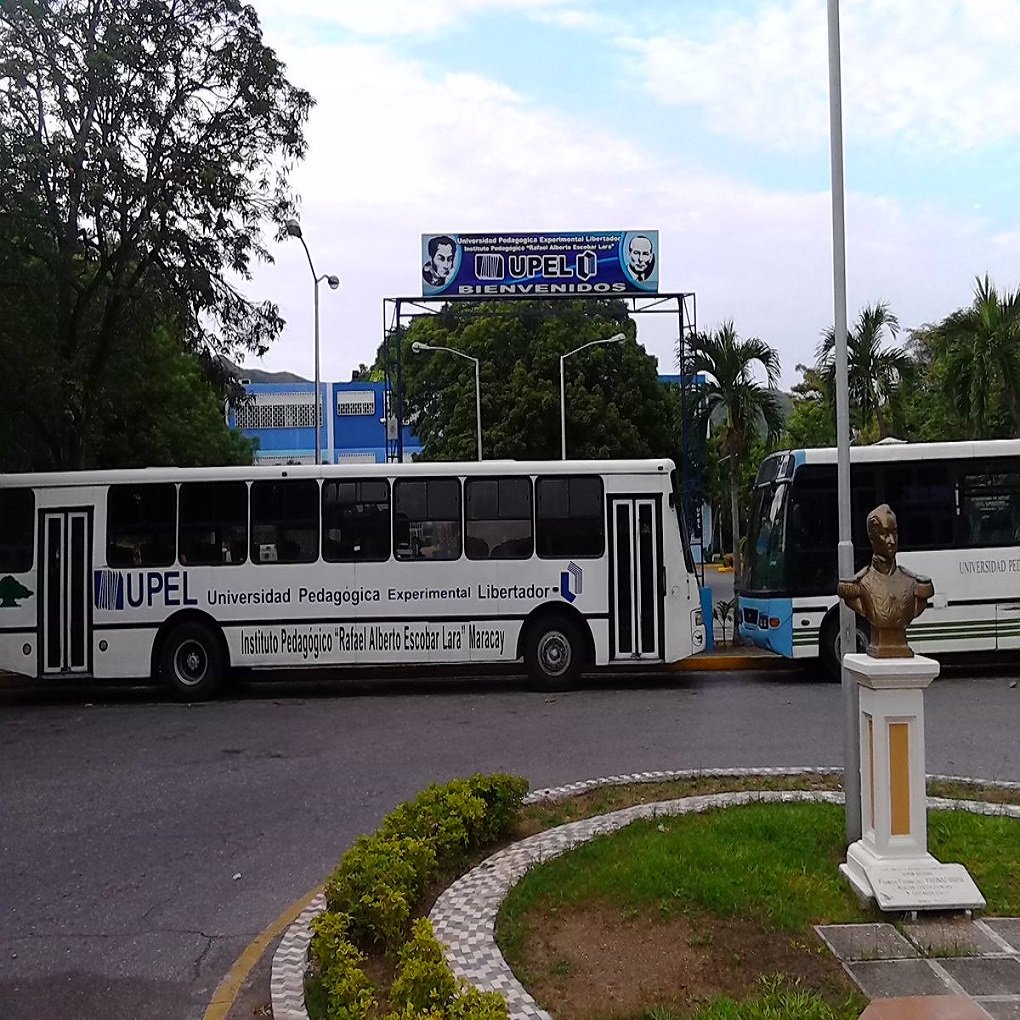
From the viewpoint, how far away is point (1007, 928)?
4871 millimetres

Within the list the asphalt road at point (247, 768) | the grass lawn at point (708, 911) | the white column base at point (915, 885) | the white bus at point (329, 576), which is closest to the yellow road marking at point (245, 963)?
the asphalt road at point (247, 768)

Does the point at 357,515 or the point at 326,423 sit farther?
the point at 326,423

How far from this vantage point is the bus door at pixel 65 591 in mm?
13234

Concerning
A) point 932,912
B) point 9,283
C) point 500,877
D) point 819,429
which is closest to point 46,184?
point 9,283

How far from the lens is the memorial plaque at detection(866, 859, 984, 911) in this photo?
16.4 feet

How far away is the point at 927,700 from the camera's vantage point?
11977 mm

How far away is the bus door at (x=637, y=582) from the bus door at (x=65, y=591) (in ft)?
21.3

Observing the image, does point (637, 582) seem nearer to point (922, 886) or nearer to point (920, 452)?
point (920, 452)

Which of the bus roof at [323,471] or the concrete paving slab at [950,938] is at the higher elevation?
the bus roof at [323,471]

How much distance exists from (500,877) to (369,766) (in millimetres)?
3777

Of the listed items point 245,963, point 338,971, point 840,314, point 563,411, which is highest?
point 563,411

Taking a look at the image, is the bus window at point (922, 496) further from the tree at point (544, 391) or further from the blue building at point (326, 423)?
the blue building at point (326, 423)

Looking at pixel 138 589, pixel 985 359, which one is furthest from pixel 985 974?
pixel 985 359

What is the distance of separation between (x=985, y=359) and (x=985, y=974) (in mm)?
16243
